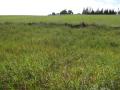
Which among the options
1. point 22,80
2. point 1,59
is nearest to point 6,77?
point 22,80

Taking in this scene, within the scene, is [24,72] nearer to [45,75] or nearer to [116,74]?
[45,75]

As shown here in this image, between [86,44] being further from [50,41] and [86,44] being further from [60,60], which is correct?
[60,60]

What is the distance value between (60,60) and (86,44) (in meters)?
7.27

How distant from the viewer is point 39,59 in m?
9.87

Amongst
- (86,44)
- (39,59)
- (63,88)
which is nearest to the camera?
(63,88)

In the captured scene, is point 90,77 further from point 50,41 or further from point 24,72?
point 50,41

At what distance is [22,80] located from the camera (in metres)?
7.59

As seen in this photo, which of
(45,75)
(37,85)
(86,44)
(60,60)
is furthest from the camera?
(86,44)

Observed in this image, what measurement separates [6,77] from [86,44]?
1031 centimetres

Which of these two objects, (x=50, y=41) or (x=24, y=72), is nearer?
(x=24, y=72)

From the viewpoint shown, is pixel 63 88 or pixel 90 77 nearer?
pixel 63 88

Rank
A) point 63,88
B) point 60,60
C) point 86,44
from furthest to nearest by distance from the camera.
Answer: point 86,44 → point 60,60 → point 63,88

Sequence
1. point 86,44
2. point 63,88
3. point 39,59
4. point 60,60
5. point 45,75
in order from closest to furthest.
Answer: point 63,88
point 45,75
point 39,59
point 60,60
point 86,44

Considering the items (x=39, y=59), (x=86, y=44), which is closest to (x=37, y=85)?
(x=39, y=59)
